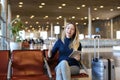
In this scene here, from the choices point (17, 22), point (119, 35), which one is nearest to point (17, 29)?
point (17, 22)

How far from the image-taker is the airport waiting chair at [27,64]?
4380 mm

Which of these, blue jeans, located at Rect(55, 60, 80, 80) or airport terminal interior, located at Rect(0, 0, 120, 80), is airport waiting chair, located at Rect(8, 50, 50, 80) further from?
blue jeans, located at Rect(55, 60, 80, 80)

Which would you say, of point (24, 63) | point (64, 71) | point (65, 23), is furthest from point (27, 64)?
point (65, 23)

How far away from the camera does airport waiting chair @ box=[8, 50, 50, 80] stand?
438 centimetres

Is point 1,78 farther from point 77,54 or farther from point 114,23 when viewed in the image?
point 114,23

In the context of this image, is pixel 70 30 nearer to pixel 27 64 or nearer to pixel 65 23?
pixel 27 64

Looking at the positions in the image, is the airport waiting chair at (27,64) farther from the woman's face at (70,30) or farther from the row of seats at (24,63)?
the woman's face at (70,30)

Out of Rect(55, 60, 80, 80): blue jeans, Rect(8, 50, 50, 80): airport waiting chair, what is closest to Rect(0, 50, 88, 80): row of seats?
Rect(8, 50, 50, 80): airport waiting chair

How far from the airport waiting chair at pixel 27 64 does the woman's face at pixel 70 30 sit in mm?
1011

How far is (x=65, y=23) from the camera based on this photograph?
24.3 feet

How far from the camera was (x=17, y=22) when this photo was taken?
5637mm

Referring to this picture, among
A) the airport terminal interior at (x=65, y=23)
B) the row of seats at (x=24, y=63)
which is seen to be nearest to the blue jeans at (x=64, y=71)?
the airport terminal interior at (x=65, y=23)

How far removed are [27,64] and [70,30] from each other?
1.33m

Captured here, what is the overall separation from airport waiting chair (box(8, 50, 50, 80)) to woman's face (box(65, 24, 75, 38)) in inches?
39.8
